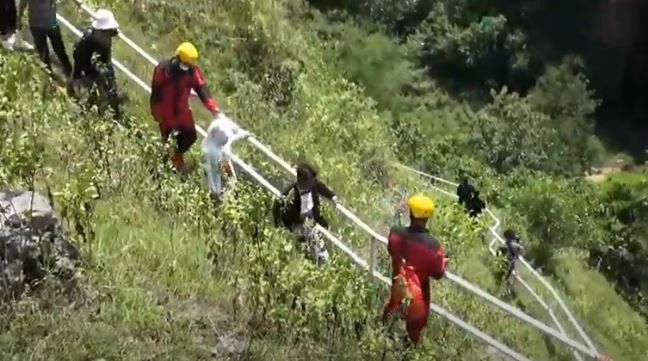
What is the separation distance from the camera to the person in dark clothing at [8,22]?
30.1 feet

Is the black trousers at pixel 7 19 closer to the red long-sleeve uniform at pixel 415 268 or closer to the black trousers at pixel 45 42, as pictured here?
the black trousers at pixel 45 42

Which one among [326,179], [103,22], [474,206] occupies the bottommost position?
[474,206]

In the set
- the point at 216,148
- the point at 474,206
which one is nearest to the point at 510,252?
the point at 474,206

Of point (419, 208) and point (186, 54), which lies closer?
point (419, 208)

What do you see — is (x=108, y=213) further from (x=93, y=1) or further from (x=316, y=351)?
(x=93, y=1)

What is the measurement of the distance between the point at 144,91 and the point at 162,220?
12.2ft

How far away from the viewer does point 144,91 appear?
10.5 meters

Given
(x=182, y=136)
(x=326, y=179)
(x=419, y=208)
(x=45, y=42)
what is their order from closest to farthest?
(x=419, y=208)
(x=182, y=136)
(x=45, y=42)
(x=326, y=179)

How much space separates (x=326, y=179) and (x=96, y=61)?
12.3 ft

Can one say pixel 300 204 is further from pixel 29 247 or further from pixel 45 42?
pixel 45 42

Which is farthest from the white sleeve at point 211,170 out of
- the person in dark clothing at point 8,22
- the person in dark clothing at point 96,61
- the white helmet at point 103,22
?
the person in dark clothing at point 8,22

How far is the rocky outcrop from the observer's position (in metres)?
5.25

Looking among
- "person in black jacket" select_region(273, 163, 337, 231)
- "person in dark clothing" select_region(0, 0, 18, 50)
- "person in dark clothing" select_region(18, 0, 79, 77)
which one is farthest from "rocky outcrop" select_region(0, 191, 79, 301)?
"person in dark clothing" select_region(0, 0, 18, 50)

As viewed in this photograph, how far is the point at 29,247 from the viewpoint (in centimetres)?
534
